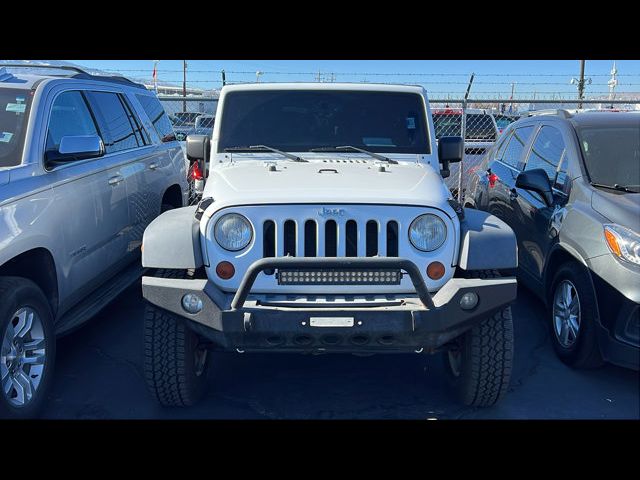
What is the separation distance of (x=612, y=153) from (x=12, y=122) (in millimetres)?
4297

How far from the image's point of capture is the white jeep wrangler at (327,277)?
3.12 metres

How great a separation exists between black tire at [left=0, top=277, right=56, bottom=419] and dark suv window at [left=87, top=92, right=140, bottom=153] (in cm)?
179

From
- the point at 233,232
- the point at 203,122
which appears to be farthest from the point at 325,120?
the point at 203,122

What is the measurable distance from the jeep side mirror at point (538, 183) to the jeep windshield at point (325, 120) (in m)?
0.86

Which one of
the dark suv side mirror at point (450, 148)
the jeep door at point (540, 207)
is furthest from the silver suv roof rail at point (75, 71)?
the jeep door at point (540, 207)

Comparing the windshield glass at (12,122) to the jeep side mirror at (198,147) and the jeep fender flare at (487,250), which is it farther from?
the jeep fender flare at (487,250)

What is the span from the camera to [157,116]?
6.70m

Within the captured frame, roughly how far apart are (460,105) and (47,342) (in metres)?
8.47

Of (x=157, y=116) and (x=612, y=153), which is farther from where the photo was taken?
(x=157, y=116)

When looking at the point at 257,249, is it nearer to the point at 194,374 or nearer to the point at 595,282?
the point at 194,374

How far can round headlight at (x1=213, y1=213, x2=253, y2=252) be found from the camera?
333cm

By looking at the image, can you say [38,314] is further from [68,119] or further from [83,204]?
[68,119]

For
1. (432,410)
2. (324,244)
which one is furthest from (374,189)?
(432,410)

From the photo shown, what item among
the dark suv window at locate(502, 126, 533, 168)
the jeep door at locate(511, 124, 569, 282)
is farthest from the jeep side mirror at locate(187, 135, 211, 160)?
the dark suv window at locate(502, 126, 533, 168)
